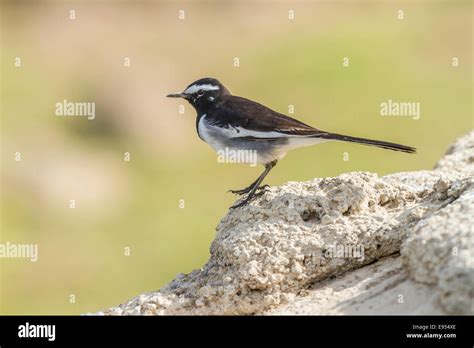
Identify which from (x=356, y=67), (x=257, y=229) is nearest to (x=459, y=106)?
(x=356, y=67)

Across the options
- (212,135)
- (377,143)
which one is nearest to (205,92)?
(212,135)

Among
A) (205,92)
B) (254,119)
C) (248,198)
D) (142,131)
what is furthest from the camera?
(142,131)

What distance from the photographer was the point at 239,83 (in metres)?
30.2

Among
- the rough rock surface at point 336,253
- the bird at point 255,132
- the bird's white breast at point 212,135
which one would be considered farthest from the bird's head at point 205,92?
the rough rock surface at point 336,253

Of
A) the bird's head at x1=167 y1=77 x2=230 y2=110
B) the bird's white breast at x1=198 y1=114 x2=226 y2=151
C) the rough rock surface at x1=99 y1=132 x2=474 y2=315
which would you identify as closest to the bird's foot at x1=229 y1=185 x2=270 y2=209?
the rough rock surface at x1=99 y1=132 x2=474 y2=315

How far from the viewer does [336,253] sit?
6.95 metres

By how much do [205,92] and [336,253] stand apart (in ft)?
9.70

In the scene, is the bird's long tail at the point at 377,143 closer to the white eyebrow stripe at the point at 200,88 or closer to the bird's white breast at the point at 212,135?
the bird's white breast at the point at 212,135

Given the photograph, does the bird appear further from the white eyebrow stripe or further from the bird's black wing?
the white eyebrow stripe

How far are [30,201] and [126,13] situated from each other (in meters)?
10.1

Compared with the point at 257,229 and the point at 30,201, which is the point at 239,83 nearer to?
the point at 30,201

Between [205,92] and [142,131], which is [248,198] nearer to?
[205,92]

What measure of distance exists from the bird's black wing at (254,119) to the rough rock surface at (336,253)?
88cm

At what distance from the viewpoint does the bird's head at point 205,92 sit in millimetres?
9336
